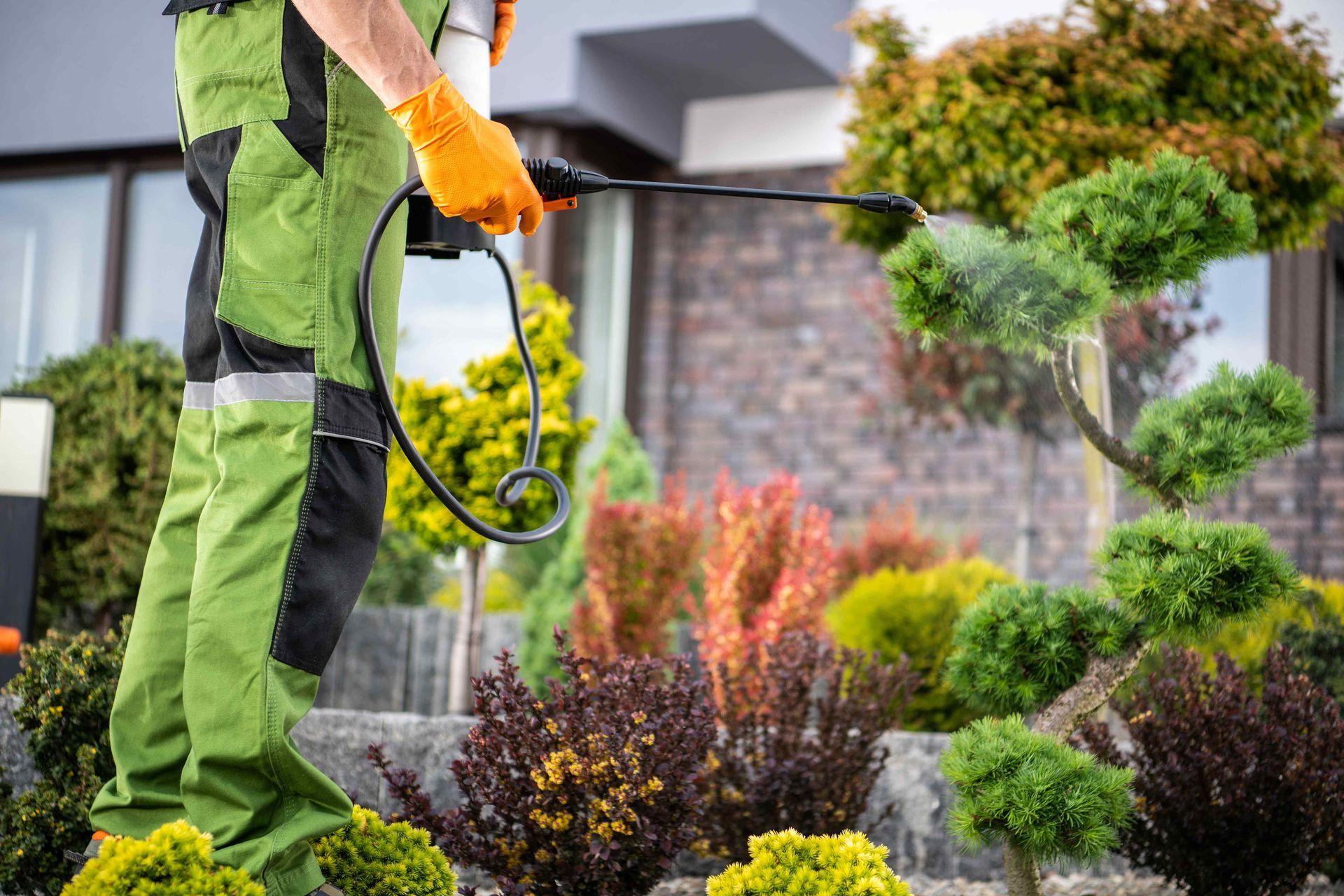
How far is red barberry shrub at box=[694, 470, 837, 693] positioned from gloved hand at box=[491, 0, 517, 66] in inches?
81.2

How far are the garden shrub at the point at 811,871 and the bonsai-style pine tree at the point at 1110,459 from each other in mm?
202

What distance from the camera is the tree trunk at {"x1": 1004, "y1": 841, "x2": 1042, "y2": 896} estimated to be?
6.42ft

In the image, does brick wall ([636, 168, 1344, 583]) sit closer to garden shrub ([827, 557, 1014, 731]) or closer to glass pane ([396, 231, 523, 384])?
glass pane ([396, 231, 523, 384])

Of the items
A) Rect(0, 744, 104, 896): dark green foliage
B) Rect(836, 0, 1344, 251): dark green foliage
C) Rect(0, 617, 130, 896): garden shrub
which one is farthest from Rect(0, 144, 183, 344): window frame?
Rect(0, 744, 104, 896): dark green foliage

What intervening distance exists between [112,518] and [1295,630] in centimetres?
326

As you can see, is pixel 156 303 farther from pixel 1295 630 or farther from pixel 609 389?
pixel 1295 630

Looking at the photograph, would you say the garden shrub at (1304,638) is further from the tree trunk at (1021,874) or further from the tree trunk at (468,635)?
the tree trunk at (468,635)

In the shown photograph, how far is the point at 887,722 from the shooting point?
9.12ft

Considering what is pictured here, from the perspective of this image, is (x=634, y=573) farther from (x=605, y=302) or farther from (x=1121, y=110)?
(x=605, y=302)

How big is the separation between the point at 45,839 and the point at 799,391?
5.08 meters

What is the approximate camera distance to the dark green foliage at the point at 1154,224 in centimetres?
203

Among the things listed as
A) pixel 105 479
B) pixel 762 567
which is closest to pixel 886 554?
pixel 762 567

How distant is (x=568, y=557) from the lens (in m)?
4.81

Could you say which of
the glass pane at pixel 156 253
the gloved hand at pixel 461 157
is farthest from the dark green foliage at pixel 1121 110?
the glass pane at pixel 156 253
